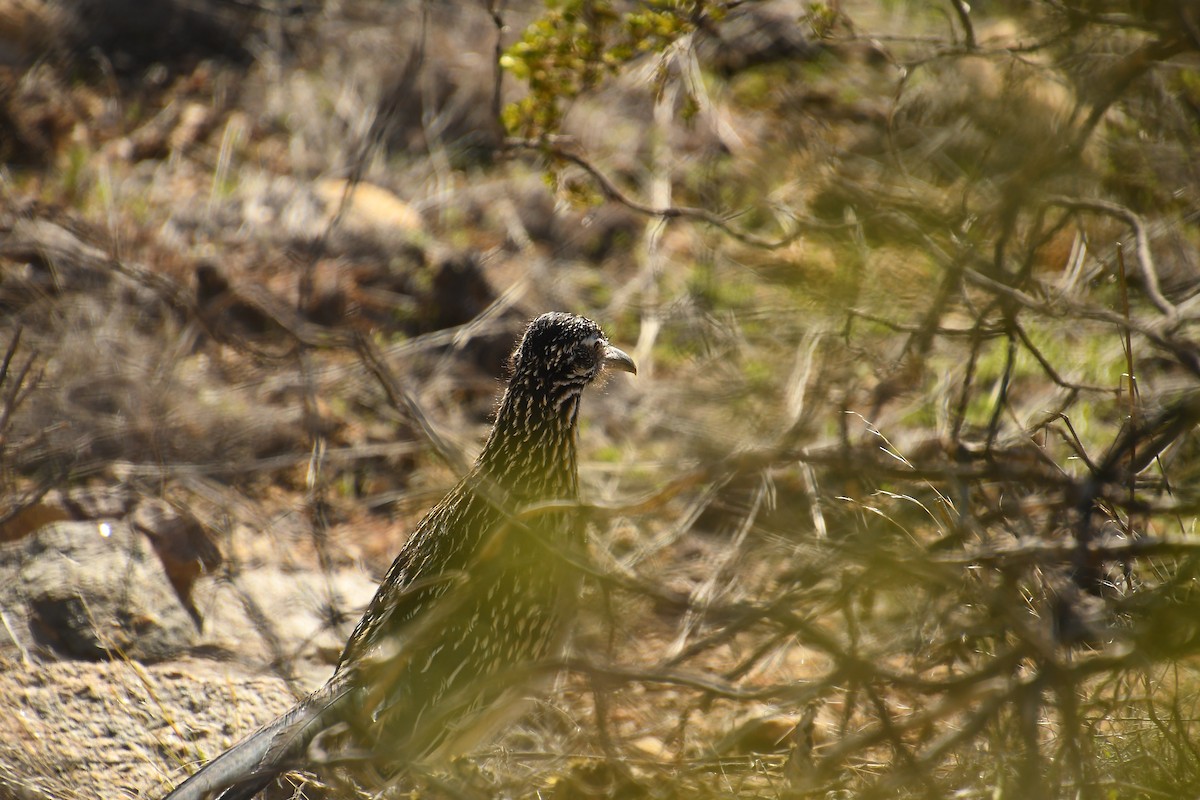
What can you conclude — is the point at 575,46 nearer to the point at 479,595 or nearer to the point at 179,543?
the point at 479,595

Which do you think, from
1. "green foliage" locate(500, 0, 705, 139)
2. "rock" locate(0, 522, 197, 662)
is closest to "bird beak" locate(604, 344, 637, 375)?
"green foliage" locate(500, 0, 705, 139)

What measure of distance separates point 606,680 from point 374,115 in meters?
6.32

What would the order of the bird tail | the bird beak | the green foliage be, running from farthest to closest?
the bird beak, the green foliage, the bird tail

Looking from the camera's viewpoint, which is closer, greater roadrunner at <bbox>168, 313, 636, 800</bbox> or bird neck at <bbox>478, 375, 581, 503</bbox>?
greater roadrunner at <bbox>168, 313, 636, 800</bbox>

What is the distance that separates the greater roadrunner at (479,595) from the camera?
341 cm

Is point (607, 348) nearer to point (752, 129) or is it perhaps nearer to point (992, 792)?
point (992, 792)

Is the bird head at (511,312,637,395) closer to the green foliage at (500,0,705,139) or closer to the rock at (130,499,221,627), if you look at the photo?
the green foliage at (500,0,705,139)

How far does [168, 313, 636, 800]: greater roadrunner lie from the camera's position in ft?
11.2

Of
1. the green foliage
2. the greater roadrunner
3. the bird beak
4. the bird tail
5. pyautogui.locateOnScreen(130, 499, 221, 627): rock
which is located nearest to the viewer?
the bird tail

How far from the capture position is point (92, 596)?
14.8 ft

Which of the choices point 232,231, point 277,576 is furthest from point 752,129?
point 277,576

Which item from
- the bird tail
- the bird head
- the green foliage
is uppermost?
the green foliage

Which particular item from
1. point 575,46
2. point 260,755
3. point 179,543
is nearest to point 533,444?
point 260,755

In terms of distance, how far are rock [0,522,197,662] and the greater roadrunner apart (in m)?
1.09
